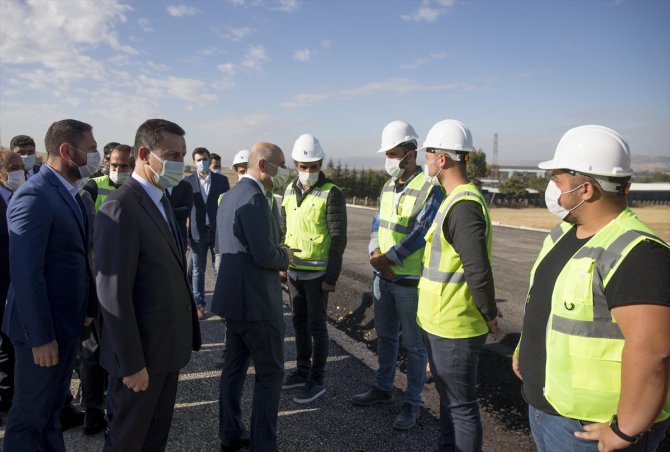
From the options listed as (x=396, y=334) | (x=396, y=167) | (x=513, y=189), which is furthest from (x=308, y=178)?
(x=513, y=189)

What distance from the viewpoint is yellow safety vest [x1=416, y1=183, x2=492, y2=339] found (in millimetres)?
2639

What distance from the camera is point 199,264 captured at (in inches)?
255

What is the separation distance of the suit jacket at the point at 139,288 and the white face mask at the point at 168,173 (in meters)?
0.15

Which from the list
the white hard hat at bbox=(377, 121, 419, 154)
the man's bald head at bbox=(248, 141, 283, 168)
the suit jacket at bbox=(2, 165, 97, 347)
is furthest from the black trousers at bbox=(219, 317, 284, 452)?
the white hard hat at bbox=(377, 121, 419, 154)

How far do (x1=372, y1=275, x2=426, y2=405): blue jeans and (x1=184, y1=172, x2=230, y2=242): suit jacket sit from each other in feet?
11.9

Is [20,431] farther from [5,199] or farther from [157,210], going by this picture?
[5,199]

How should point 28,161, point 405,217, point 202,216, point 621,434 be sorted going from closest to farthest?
point 621,434 < point 405,217 < point 28,161 < point 202,216

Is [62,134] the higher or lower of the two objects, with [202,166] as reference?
higher

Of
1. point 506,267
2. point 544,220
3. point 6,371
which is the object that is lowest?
point 544,220

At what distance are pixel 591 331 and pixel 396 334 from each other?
2358mm

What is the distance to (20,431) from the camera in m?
2.38

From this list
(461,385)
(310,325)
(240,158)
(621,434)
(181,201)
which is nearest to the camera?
(621,434)

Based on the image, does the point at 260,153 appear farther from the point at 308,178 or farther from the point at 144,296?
→ the point at 144,296

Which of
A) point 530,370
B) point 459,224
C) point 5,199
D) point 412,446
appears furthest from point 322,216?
point 5,199
